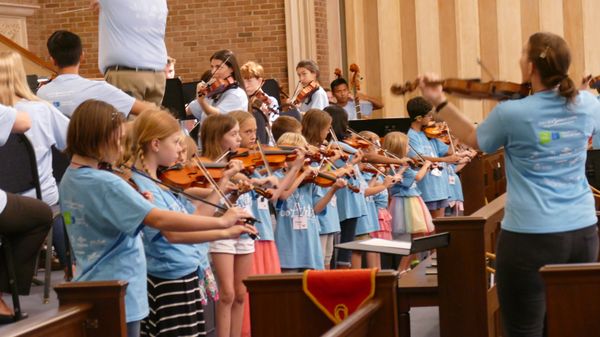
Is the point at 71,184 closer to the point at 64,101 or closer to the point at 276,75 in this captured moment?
the point at 64,101

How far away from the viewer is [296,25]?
15.0 meters

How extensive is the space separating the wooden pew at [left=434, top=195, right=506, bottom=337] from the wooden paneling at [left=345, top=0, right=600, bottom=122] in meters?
11.0

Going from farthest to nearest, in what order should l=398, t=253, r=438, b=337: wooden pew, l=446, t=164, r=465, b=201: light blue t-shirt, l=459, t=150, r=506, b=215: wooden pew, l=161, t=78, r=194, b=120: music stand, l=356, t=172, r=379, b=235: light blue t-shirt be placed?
l=459, t=150, r=506, b=215: wooden pew → l=446, t=164, r=465, b=201: light blue t-shirt → l=161, t=78, r=194, b=120: music stand → l=356, t=172, r=379, b=235: light blue t-shirt → l=398, t=253, r=438, b=337: wooden pew

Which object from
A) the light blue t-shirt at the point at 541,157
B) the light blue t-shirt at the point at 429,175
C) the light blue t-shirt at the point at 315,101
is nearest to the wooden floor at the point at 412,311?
the light blue t-shirt at the point at 429,175

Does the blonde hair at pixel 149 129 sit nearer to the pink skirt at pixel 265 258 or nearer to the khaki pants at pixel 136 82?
the pink skirt at pixel 265 258

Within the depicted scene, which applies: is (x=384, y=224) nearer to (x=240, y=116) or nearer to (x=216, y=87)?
(x=216, y=87)

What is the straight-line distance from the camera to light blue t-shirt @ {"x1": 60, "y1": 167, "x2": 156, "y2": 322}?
4.32 m

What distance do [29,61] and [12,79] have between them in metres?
6.82

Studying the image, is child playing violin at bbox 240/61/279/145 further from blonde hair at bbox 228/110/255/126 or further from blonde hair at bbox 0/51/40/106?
blonde hair at bbox 0/51/40/106

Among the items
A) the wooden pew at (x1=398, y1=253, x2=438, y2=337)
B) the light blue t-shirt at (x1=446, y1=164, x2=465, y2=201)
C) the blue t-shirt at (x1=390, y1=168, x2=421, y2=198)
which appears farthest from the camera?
the light blue t-shirt at (x1=446, y1=164, x2=465, y2=201)

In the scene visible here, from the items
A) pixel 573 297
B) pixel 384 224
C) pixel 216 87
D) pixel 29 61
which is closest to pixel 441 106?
pixel 573 297

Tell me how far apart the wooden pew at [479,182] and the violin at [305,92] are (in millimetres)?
1890

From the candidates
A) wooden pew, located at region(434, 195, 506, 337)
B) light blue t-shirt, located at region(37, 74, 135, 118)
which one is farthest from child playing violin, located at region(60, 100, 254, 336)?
light blue t-shirt, located at region(37, 74, 135, 118)

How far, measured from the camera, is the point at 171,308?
4891mm
